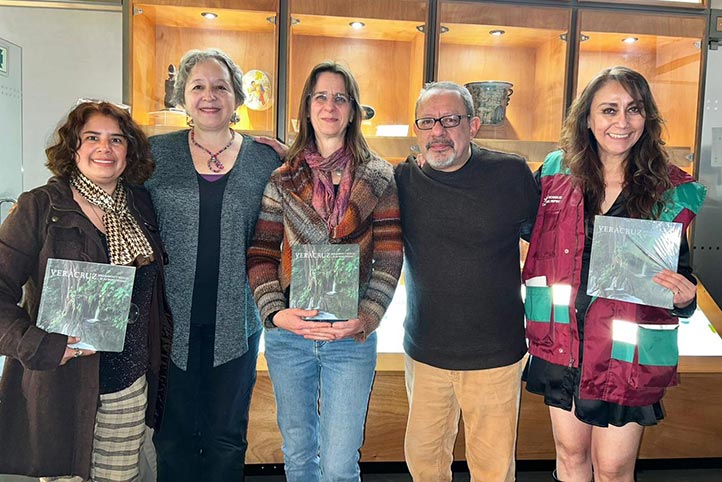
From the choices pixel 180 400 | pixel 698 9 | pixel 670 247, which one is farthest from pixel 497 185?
pixel 698 9

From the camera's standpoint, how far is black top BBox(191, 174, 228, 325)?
172 cm

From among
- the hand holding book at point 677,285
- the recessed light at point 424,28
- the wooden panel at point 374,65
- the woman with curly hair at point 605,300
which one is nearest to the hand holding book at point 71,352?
the woman with curly hair at point 605,300

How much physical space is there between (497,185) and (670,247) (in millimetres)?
501

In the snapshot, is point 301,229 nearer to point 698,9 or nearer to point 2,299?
point 2,299

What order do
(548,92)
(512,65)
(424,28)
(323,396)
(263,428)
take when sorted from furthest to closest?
(512,65), (548,92), (424,28), (263,428), (323,396)

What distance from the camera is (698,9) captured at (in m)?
2.78

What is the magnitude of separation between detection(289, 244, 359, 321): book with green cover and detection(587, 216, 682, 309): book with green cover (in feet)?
2.19

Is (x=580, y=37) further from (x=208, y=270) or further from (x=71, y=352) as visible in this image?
(x=71, y=352)

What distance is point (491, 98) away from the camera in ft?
9.27

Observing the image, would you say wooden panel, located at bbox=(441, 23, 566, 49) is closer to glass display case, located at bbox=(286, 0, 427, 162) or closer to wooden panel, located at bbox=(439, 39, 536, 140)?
wooden panel, located at bbox=(439, 39, 536, 140)

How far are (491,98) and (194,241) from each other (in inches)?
68.3

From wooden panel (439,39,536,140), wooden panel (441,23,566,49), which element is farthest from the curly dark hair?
wooden panel (439,39,536,140)

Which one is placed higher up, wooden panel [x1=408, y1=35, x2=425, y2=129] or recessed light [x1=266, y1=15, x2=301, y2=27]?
recessed light [x1=266, y1=15, x2=301, y2=27]

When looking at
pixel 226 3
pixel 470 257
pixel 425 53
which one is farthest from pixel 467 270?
pixel 226 3
